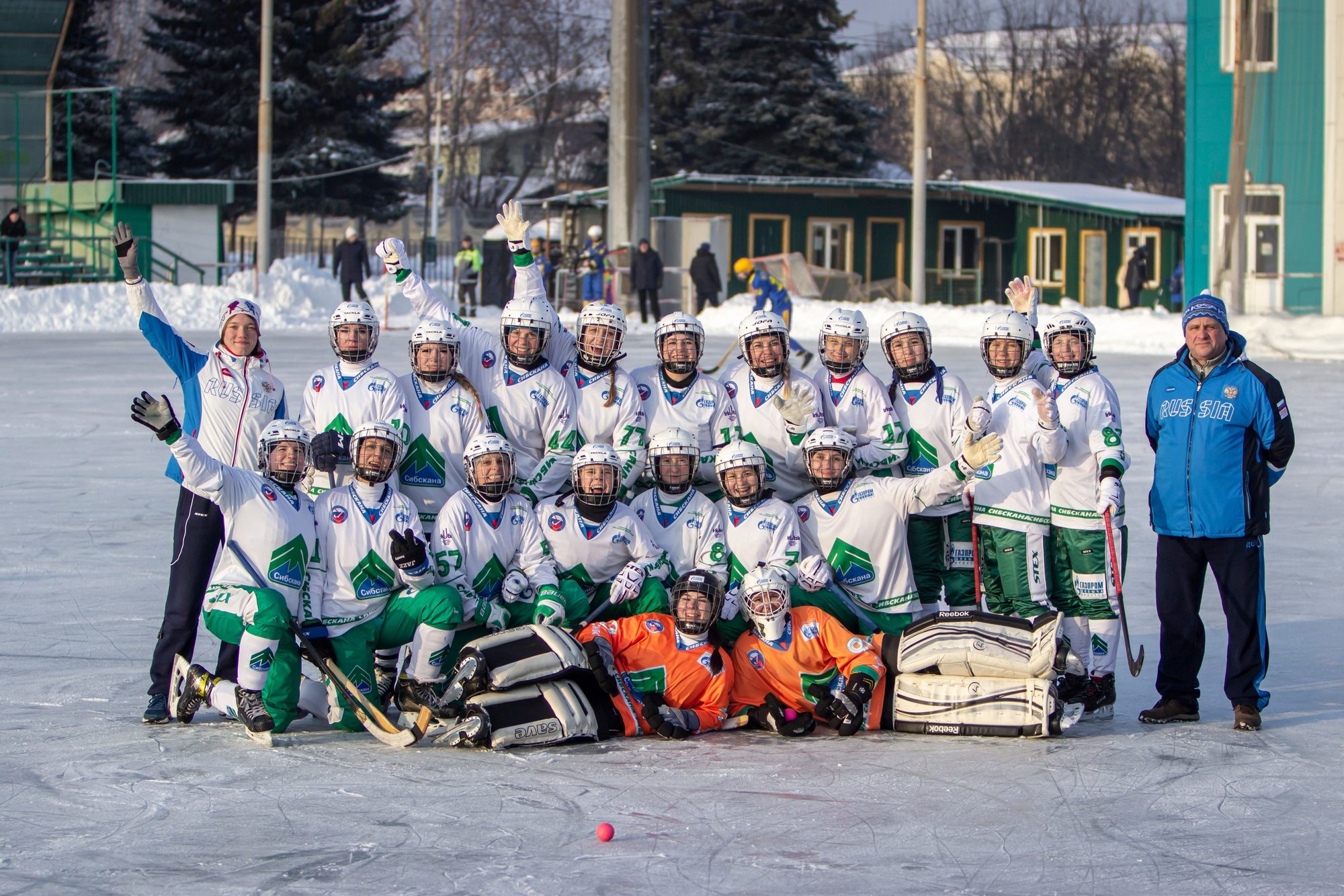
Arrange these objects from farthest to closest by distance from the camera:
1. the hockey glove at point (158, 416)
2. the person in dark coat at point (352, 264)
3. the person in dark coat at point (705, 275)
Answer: the person in dark coat at point (352, 264), the person in dark coat at point (705, 275), the hockey glove at point (158, 416)

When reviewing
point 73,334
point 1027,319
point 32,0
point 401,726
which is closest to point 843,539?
point 1027,319

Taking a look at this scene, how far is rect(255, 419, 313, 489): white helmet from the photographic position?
5676 millimetres

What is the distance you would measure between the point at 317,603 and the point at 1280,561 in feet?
17.9

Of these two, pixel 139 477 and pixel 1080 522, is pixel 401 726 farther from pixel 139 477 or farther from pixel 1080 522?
pixel 139 477

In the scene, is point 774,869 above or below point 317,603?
below

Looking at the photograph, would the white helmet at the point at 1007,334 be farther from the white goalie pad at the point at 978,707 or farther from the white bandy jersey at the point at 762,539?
the white goalie pad at the point at 978,707

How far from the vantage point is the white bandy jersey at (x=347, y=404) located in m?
6.21

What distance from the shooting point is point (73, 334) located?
76.2 ft

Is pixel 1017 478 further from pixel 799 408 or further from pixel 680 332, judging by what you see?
pixel 680 332

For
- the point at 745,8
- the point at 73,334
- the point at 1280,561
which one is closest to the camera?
the point at 1280,561

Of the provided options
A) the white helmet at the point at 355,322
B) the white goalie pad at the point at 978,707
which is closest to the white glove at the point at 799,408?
the white goalie pad at the point at 978,707

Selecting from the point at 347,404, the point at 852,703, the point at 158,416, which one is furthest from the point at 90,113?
the point at 852,703

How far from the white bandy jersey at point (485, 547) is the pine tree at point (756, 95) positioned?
1400 inches

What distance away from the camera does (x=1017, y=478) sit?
20.6 feet
